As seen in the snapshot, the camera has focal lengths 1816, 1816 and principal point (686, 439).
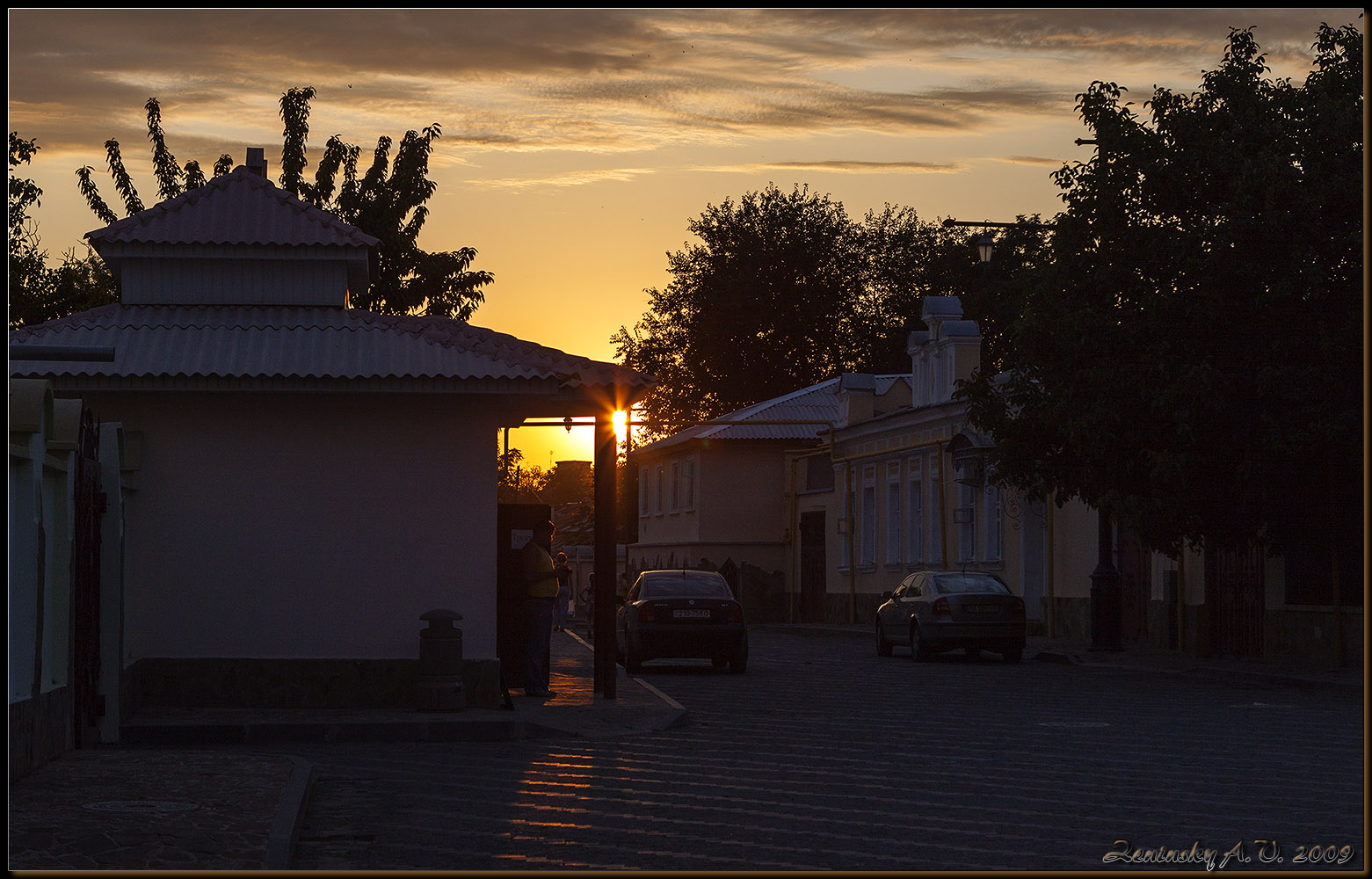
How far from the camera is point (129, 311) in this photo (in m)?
19.5

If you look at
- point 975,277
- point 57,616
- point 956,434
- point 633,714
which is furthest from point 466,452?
point 975,277

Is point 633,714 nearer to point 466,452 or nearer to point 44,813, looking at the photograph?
point 466,452

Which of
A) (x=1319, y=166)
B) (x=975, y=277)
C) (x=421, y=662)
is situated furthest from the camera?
(x=975, y=277)

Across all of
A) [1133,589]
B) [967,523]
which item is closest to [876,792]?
[1133,589]

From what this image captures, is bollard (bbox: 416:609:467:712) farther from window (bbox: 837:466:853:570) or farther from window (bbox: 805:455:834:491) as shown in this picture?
window (bbox: 805:455:834:491)

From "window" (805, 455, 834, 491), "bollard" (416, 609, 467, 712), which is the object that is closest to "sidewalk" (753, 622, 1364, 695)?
"bollard" (416, 609, 467, 712)

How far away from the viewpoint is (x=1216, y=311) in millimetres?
24281

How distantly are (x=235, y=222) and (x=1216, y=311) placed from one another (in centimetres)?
1279

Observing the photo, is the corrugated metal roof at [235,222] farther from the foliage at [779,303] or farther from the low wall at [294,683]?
the foliage at [779,303]

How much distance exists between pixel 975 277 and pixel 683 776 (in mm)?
56940

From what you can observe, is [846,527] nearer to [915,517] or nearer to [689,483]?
[915,517]

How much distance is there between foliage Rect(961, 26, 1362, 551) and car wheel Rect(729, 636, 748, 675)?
552cm

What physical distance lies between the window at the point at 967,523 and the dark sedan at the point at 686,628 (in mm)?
15286

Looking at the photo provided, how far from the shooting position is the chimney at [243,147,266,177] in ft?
72.7
